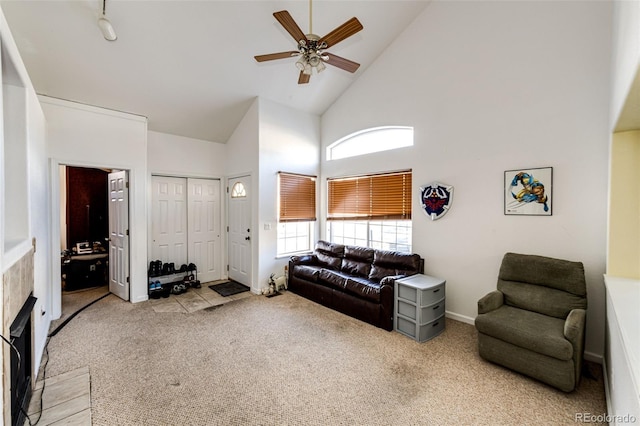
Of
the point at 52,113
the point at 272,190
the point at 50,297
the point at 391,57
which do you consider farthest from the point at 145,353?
the point at 391,57

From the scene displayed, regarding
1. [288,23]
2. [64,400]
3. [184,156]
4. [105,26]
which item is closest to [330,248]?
[184,156]

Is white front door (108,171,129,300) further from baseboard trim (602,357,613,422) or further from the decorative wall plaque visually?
baseboard trim (602,357,613,422)

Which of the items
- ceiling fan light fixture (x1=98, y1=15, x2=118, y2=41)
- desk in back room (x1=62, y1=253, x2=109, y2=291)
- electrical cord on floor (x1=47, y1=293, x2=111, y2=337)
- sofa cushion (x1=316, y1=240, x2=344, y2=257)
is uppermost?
ceiling fan light fixture (x1=98, y1=15, x2=118, y2=41)

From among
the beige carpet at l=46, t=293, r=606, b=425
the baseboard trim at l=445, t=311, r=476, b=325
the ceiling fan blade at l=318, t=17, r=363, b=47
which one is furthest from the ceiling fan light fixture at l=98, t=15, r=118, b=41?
the baseboard trim at l=445, t=311, r=476, b=325

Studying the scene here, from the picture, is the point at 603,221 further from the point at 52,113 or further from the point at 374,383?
the point at 52,113

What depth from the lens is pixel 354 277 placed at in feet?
13.1

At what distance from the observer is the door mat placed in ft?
15.4

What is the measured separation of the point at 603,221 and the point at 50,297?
249 inches

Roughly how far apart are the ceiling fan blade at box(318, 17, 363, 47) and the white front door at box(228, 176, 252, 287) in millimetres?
2893

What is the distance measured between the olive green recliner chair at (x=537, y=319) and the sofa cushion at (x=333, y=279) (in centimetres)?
168

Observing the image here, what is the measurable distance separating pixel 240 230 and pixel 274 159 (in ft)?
4.80

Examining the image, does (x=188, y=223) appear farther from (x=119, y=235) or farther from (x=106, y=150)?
(x=106, y=150)

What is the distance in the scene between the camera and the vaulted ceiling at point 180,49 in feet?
9.58

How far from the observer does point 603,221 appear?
2.67 metres
